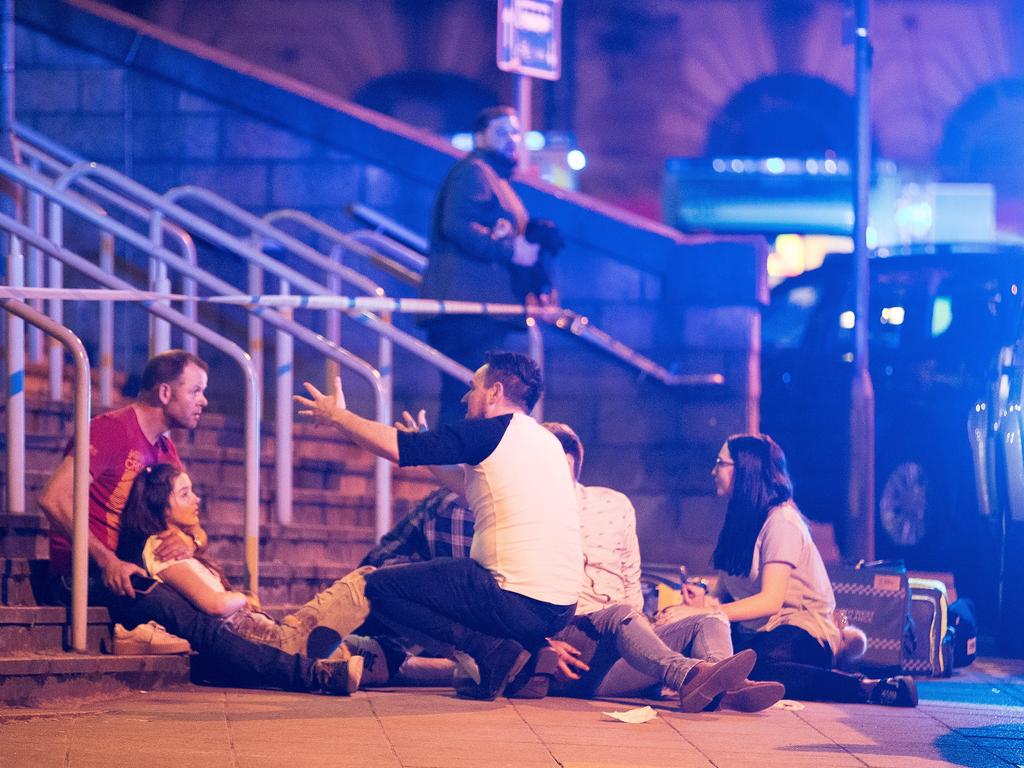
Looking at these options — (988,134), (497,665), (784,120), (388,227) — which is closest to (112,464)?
(497,665)

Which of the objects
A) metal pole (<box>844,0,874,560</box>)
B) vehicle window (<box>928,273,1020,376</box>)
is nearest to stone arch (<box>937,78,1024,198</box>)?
vehicle window (<box>928,273,1020,376</box>)

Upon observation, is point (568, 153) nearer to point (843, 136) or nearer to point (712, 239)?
point (843, 136)

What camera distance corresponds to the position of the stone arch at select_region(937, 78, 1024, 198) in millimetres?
21359

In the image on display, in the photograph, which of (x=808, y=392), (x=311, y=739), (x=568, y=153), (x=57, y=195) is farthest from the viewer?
(x=568, y=153)

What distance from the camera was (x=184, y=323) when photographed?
323 inches

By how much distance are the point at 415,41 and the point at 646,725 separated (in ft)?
51.0

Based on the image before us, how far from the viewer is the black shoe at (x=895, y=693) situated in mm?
7578

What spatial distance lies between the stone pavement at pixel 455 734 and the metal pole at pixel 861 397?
3.21 metres

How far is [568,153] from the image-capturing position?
18.3m

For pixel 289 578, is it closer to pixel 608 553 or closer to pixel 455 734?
pixel 608 553

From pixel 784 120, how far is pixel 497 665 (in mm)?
15546

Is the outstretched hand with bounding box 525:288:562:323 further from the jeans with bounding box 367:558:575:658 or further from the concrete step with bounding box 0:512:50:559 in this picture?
the concrete step with bounding box 0:512:50:559

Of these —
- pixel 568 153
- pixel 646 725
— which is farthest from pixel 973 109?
pixel 646 725

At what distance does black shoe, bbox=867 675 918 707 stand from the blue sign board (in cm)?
502
